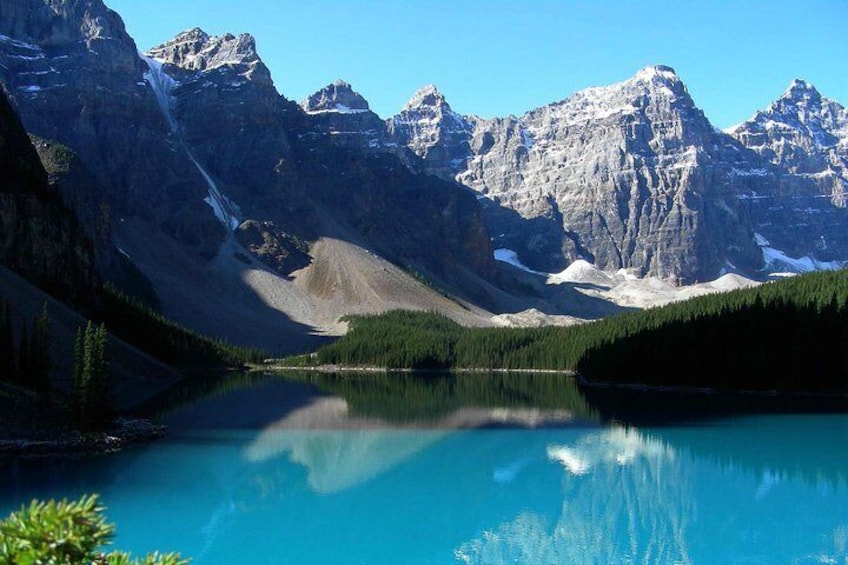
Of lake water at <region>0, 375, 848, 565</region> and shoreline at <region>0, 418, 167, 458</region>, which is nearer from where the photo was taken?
lake water at <region>0, 375, 848, 565</region>

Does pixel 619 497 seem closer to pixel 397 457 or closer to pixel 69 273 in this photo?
pixel 397 457

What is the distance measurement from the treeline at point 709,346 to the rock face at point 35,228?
53095mm

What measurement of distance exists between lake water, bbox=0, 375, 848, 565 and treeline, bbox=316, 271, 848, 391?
21834mm

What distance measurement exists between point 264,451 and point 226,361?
3632 inches

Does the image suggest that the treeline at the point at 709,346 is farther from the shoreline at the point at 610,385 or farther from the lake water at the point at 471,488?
the lake water at the point at 471,488

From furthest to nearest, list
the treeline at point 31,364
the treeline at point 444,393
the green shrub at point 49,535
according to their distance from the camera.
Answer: the treeline at point 444,393, the treeline at point 31,364, the green shrub at point 49,535

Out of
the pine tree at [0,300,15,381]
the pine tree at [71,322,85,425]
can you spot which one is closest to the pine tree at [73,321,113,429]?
the pine tree at [71,322,85,425]

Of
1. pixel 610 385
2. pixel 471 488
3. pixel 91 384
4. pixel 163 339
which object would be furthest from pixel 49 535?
pixel 163 339

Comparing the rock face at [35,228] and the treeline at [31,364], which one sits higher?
the rock face at [35,228]

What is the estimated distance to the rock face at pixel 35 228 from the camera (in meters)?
97.9

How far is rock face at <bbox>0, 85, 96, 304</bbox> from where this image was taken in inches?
3856

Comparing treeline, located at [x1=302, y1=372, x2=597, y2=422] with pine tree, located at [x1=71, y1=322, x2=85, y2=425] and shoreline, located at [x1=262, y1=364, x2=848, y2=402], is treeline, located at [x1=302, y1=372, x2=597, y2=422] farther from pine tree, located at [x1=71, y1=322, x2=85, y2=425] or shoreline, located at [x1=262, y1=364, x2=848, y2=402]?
pine tree, located at [x1=71, y1=322, x2=85, y2=425]

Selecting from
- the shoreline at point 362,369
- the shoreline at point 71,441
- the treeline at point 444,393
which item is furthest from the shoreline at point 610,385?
the shoreline at point 71,441

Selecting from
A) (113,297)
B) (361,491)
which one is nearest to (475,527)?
(361,491)
